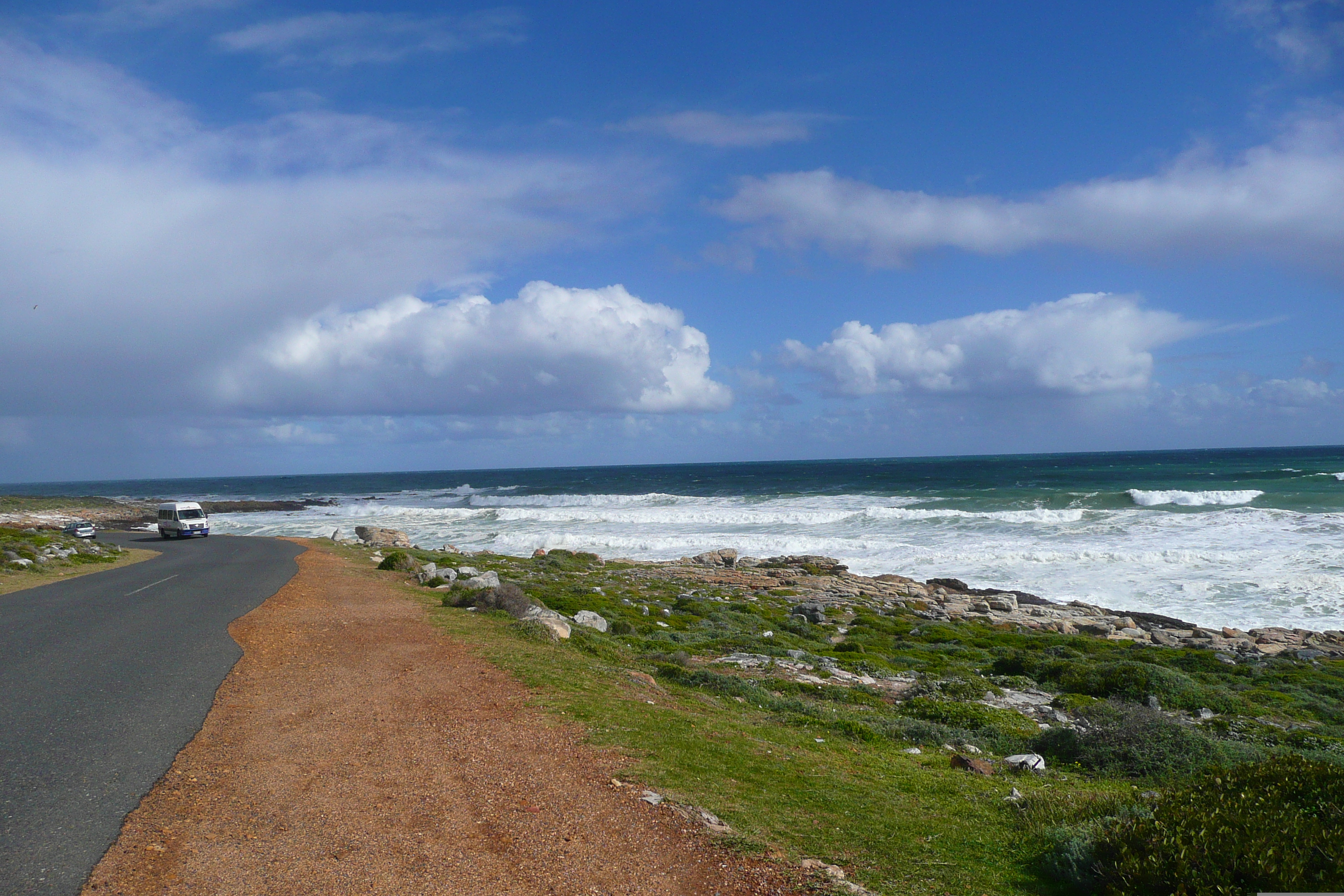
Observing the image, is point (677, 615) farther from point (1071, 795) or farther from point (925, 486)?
point (925, 486)

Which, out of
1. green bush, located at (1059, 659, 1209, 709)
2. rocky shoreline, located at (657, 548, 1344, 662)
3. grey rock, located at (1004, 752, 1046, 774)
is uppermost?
grey rock, located at (1004, 752, 1046, 774)

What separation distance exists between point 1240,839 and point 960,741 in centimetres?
550

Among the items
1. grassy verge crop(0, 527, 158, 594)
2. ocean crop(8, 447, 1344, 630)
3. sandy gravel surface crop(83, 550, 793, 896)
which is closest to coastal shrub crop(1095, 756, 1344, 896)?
sandy gravel surface crop(83, 550, 793, 896)

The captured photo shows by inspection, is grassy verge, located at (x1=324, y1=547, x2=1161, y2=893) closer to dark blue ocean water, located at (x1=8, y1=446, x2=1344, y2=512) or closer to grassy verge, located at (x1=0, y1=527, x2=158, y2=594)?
grassy verge, located at (x1=0, y1=527, x2=158, y2=594)

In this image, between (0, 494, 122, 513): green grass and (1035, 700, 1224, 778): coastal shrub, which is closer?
(1035, 700, 1224, 778): coastal shrub

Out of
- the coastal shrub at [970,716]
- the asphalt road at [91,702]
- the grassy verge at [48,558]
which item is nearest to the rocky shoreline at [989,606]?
the coastal shrub at [970,716]

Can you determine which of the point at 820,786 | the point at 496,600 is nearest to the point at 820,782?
the point at 820,786

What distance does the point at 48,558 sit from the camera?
23047 mm

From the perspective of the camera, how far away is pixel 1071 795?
6.52m

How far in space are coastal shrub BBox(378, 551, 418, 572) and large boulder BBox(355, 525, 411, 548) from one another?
12.0m

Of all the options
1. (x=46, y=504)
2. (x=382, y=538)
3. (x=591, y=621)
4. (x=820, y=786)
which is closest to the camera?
(x=820, y=786)

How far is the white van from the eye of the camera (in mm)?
37031

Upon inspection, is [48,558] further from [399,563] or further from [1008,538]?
[1008,538]

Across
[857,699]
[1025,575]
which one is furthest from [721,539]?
[857,699]
